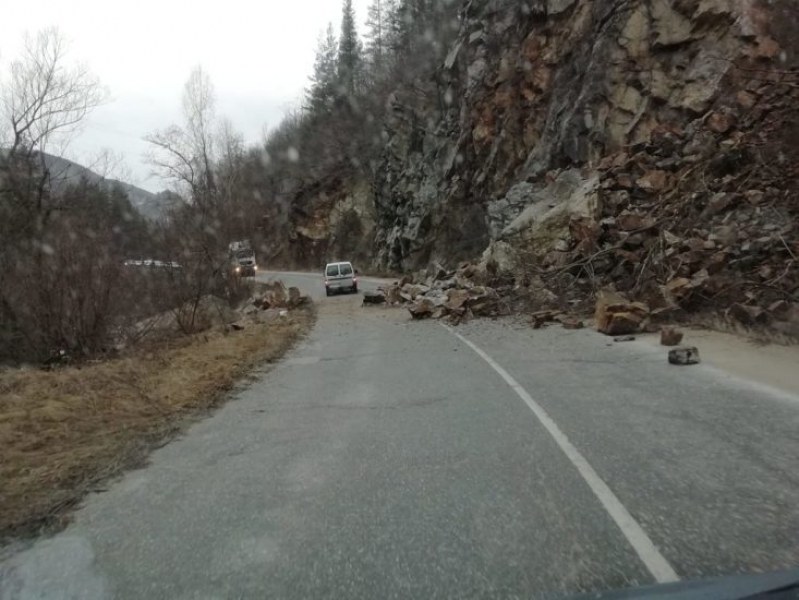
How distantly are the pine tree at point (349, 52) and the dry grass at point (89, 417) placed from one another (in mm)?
71455

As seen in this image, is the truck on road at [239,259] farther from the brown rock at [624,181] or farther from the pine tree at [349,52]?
the pine tree at [349,52]

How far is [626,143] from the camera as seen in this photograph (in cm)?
2511

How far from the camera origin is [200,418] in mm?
8531

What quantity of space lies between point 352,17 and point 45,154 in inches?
2635

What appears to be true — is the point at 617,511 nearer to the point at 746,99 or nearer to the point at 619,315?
the point at 619,315

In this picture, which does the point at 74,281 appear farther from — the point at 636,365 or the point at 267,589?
the point at 267,589

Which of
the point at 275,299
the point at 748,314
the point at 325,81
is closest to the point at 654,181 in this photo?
the point at 748,314

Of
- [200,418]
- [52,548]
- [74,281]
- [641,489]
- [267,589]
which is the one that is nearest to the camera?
[267,589]

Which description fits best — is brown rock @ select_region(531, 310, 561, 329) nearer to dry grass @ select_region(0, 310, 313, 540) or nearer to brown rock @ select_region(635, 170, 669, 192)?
brown rock @ select_region(635, 170, 669, 192)

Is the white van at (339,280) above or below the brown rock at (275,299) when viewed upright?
above

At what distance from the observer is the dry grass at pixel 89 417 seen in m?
5.64

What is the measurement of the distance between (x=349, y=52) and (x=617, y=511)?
85722 mm

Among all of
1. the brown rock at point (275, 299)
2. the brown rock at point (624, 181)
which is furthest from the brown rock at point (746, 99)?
the brown rock at point (275, 299)

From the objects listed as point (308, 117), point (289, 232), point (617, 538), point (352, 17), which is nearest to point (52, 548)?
point (617, 538)
